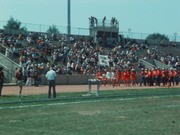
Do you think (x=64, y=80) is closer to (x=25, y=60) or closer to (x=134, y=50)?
(x=25, y=60)

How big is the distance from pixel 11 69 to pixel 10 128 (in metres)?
29.0

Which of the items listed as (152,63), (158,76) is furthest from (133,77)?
(152,63)

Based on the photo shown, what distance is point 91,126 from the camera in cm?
1427

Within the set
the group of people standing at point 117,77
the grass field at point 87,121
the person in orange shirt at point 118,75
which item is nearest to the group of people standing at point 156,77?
the group of people standing at point 117,77

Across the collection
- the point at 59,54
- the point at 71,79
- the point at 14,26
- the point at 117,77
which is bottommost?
the point at 71,79

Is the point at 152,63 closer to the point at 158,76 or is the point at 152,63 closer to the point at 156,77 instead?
the point at 156,77

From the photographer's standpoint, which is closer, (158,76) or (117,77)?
(117,77)

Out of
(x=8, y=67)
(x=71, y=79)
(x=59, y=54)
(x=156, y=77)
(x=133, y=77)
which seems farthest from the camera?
(x=59, y=54)

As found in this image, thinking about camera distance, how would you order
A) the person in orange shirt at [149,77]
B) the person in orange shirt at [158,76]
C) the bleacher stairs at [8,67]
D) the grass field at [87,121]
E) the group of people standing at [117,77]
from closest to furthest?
1. the grass field at [87,121]
2. the bleacher stairs at [8,67]
3. the group of people standing at [117,77]
4. the person in orange shirt at [149,77]
5. the person in orange shirt at [158,76]

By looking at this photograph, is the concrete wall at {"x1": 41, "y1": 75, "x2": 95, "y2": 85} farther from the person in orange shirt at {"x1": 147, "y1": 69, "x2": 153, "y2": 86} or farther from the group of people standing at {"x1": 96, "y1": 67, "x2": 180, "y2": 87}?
the person in orange shirt at {"x1": 147, "y1": 69, "x2": 153, "y2": 86}

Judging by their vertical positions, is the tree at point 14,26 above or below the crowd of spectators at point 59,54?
above

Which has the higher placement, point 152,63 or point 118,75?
point 152,63

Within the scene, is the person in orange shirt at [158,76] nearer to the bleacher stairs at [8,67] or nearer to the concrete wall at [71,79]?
the concrete wall at [71,79]

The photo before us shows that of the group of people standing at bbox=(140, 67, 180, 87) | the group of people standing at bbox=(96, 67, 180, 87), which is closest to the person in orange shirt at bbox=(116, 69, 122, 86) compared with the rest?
the group of people standing at bbox=(96, 67, 180, 87)
